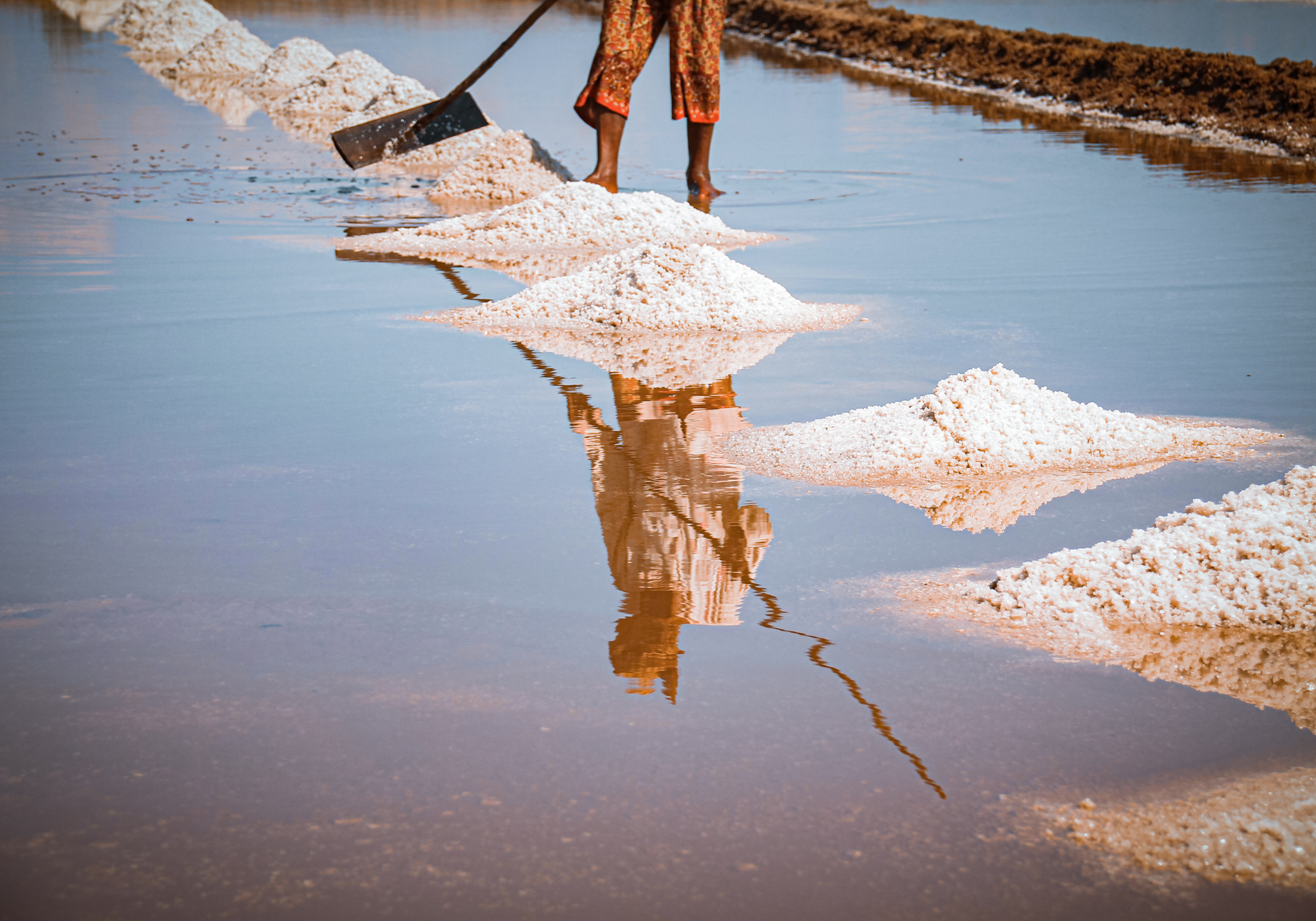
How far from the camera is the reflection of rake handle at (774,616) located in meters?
1.26

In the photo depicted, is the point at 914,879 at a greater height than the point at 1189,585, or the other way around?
the point at 1189,585

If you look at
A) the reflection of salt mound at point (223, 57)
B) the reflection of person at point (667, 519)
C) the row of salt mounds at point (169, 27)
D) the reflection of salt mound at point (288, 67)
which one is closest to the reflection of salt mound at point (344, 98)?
the reflection of salt mound at point (288, 67)

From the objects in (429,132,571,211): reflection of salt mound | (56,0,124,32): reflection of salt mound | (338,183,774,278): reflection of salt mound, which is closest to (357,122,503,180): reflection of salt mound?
(429,132,571,211): reflection of salt mound

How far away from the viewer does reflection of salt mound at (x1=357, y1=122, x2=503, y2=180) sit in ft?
19.7

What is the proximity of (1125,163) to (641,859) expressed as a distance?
600cm

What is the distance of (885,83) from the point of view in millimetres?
11672

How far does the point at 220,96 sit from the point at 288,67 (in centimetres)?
69

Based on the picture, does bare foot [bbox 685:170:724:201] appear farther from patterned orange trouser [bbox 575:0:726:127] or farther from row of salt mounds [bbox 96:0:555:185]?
row of salt mounds [bbox 96:0:555:185]

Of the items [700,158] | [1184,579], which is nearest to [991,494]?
[1184,579]

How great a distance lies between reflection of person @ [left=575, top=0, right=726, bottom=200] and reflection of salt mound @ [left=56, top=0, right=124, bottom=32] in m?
13.7

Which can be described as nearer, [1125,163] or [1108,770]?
[1108,770]

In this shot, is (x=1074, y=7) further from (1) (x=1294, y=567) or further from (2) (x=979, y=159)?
(1) (x=1294, y=567)

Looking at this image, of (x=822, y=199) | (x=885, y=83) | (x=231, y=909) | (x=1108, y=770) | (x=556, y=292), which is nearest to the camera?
(x=231, y=909)

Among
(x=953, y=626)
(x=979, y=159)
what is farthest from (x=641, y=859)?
(x=979, y=159)
